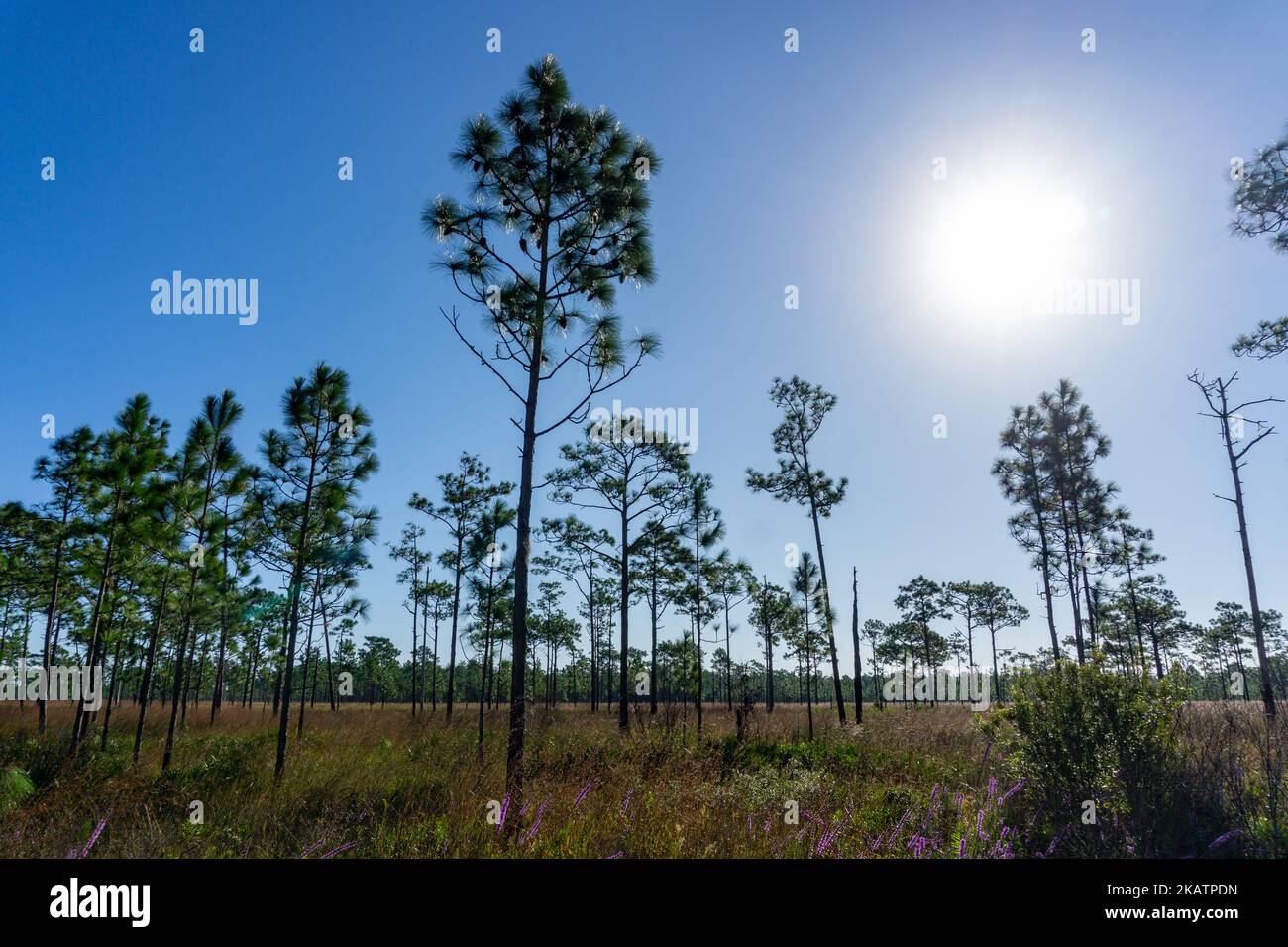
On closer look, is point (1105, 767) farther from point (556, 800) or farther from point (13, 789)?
point (13, 789)

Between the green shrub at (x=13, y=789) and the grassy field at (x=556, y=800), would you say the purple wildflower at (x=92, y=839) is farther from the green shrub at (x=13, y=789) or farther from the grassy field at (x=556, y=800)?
the green shrub at (x=13, y=789)

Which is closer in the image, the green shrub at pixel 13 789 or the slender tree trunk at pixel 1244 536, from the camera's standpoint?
the green shrub at pixel 13 789

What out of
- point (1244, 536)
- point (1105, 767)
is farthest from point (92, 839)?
point (1244, 536)

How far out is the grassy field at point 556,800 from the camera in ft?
18.3

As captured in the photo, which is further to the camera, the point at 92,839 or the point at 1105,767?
the point at 1105,767

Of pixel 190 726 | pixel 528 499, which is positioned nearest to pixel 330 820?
pixel 528 499

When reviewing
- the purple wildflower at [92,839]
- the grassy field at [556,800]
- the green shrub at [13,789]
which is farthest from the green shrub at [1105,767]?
the green shrub at [13,789]

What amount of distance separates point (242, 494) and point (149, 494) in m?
2.12

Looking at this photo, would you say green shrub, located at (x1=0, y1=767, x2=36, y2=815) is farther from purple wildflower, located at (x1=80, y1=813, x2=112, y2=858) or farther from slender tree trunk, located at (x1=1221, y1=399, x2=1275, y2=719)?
slender tree trunk, located at (x1=1221, y1=399, x2=1275, y2=719)

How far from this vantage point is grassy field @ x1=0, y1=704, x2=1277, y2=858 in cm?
557

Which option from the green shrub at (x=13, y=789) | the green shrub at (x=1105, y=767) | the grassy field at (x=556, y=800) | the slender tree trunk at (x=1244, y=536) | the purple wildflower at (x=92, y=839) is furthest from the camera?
the slender tree trunk at (x=1244, y=536)

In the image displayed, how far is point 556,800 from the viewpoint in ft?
22.3

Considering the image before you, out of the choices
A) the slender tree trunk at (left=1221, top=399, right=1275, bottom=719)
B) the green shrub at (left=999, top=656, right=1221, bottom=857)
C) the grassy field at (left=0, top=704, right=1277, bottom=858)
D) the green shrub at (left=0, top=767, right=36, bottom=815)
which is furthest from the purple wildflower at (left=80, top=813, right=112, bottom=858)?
the slender tree trunk at (left=1221, top=399, right=1275, bottom=719)
